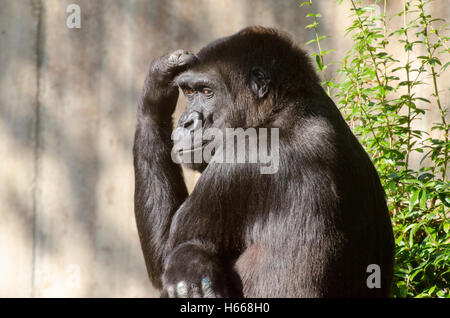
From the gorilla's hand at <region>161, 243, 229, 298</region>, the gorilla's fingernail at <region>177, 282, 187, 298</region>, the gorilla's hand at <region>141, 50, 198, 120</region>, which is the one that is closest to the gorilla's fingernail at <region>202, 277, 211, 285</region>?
the gorilla's hand at <region>161, 243, 229, 298</region>

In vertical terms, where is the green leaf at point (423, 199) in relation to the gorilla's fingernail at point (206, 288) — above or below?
above

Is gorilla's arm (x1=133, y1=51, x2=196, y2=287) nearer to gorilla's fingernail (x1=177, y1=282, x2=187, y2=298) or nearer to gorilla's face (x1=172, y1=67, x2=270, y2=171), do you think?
gorilla's face (x1=172, y1=67, x2=270, y2=171)

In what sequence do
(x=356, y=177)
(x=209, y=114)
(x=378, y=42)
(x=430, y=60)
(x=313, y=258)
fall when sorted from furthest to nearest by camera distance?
(x=378, y=42) < (x=430, y=60) < (x=209, y=114) < (x=356, y=177) < (x=313, y=258)

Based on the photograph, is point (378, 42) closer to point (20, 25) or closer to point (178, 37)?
point (178, 37)

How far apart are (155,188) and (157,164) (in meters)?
0.17

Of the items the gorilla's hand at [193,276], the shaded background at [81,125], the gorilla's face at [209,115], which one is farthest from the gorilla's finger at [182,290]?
the shaded background at [81,125]

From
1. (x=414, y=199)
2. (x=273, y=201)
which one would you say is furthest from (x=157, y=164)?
(x=414, y=199)

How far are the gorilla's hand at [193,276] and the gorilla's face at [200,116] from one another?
607 mm

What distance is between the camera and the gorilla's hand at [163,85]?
4.34 m

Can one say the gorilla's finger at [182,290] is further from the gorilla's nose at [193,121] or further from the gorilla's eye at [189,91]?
the gorilla's eye at [189,91]

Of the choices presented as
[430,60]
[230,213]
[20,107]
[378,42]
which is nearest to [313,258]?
[230,213]

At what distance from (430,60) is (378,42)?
0.86 m
